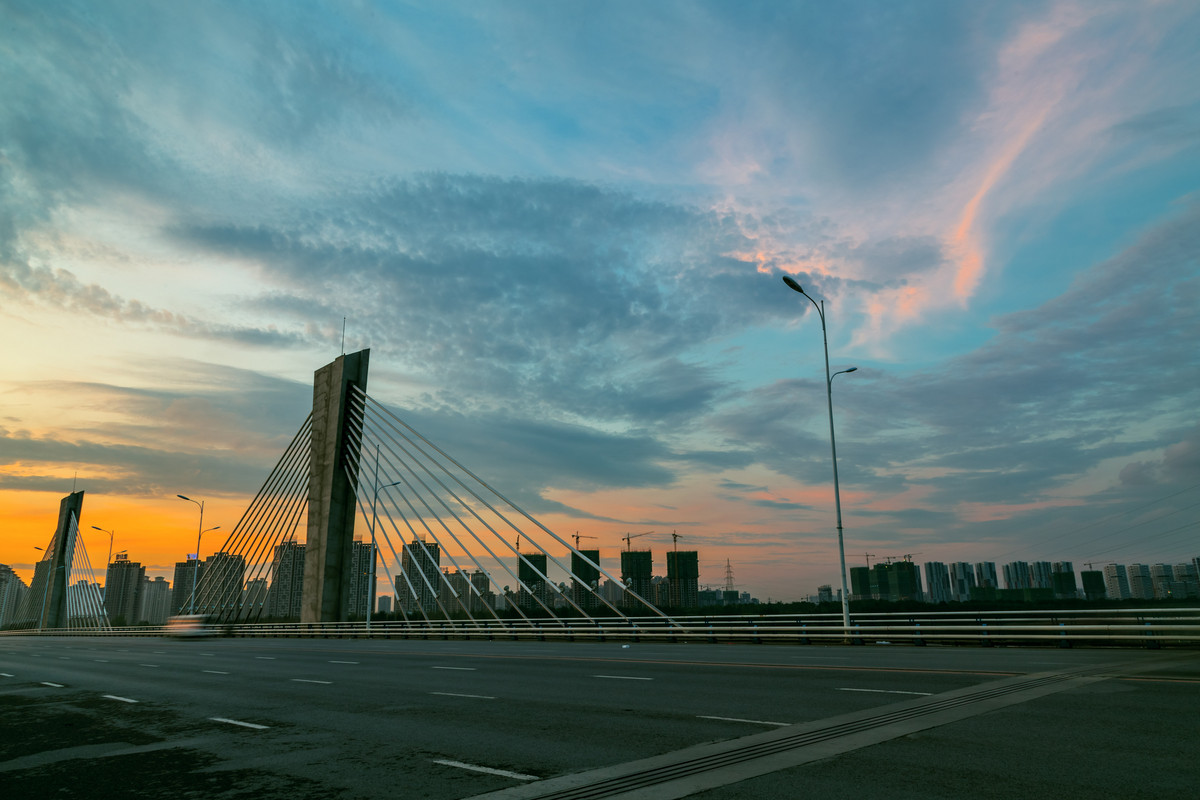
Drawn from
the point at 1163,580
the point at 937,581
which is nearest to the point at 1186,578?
the point at 1163,580

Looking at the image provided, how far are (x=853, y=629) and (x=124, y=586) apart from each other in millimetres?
178028

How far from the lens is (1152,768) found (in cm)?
648

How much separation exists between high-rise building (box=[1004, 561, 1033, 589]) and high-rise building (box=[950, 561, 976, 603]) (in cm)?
1324

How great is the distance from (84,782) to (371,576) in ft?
121

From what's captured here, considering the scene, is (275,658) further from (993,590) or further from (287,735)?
(993,590)

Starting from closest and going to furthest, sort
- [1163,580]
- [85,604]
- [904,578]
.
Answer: [85,604] < [904,578] < [1163,580]

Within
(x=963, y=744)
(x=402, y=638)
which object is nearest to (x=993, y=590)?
(x=402, y=638)

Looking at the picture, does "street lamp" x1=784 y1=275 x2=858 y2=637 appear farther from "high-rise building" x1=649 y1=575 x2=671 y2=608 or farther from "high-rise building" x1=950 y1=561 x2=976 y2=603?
"high-rise building" x1=950 y1=561 x2=976 y2=603

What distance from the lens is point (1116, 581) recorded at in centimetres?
13675

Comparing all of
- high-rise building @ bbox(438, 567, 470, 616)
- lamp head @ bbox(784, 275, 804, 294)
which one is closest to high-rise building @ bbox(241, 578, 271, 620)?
high-rise building @ bbox(438, 567, 470, 616)

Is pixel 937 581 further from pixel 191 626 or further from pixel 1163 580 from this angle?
pixel 191 626

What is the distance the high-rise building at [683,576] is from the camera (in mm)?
134000

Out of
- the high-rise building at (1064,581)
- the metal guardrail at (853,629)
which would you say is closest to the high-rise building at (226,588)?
the metal guardrail at (853,629)

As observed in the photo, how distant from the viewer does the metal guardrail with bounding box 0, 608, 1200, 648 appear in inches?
822
